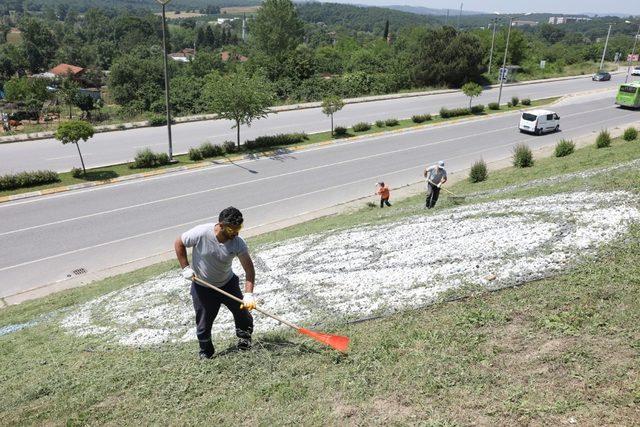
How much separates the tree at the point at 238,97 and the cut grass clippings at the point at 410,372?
21.2m

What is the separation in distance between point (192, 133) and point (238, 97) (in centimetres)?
847

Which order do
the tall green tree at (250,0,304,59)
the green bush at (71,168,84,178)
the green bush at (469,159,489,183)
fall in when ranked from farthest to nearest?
the tall green tree at (250,0,304,59)
the green bush at (71,168,84,178)
the green bush at (469,159,489,183)

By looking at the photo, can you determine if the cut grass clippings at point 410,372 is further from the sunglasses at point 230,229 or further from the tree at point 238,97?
the tree at point 238,97


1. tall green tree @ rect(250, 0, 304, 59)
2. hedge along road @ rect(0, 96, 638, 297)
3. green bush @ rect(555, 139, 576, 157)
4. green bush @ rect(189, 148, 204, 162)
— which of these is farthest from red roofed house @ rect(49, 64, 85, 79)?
green bush @ rect(555, 139, 576, 157)

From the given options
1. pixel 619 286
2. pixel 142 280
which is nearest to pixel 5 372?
pixel 142 280

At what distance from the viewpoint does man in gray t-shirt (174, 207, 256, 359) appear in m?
6.32

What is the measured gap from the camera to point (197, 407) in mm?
5871

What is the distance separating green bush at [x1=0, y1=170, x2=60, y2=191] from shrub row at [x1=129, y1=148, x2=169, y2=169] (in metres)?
3.91

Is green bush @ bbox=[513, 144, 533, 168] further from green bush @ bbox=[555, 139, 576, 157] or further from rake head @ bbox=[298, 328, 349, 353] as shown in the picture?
rake head @ bbox=[298, 328, 349, 353]

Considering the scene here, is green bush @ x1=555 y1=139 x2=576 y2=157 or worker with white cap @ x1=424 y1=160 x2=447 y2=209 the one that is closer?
worker with white cap @ x1=424 y1=160 x2=447 y2=209

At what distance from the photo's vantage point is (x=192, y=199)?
21484 millimetres

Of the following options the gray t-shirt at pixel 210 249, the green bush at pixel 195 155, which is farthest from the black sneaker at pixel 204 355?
the green bush at pixel 195 155

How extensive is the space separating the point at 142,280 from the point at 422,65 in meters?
56.1

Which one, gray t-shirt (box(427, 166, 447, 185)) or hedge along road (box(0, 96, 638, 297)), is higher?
gray t-shirt (box(427, 166, 447, 185))
